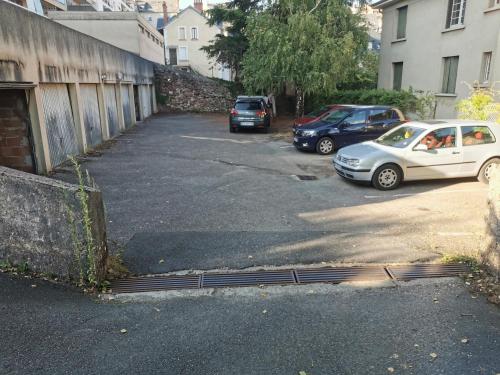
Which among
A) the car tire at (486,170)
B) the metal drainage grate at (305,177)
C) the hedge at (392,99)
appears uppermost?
the hedge at (392,99)

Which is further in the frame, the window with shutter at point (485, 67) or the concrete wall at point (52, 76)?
the window with shutter at point (485, 67)

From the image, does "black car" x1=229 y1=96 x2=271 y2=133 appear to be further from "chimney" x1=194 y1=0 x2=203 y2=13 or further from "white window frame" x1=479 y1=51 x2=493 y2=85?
"chimney" x1=194 y1=0 x2=203 y2=13

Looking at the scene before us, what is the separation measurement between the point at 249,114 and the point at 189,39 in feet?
136

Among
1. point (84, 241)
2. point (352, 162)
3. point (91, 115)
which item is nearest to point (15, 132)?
point (91, 115)

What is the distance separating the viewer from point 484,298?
4.26m

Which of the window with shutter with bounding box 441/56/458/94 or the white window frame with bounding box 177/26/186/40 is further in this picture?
the white window frame with bounding box 177/26/186/40

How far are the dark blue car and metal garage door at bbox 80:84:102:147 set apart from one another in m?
7.92

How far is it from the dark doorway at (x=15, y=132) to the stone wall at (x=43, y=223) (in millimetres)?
6255

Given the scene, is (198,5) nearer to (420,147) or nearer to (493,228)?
(420,147)

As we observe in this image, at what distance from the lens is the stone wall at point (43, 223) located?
426cm

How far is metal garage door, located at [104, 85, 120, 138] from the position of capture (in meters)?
17.2

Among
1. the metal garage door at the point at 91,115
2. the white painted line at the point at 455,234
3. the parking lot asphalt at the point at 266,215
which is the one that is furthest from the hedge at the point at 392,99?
A: the metal garage door at the point at 91,115

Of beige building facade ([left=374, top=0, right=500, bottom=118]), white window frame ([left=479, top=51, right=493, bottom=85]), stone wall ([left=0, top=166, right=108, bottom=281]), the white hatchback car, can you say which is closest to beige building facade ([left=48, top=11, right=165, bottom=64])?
beige building facade ([left=374, top=0, right=500, bottom=118])

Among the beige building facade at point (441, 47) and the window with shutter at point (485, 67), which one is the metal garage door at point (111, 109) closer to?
the beige building facade at point (441, 47)
